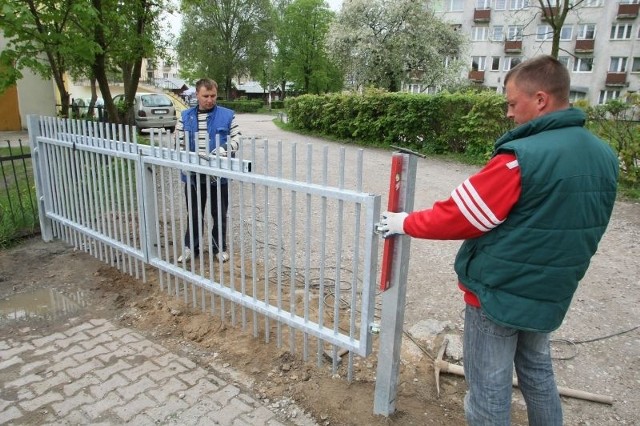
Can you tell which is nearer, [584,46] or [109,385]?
[109,385]

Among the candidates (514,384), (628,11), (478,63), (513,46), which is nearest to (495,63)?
(478,63)

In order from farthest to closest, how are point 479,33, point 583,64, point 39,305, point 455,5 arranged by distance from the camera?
point 455,5
point 479,33
point 583,64
point 39,305

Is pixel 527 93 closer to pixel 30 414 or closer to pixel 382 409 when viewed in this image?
pixel 382 409

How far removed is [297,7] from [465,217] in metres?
51.5

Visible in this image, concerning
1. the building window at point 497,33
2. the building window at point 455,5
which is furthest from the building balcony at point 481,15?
the building window at point 455,5

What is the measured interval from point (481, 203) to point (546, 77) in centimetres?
54

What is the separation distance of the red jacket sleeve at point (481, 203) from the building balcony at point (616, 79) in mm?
44216

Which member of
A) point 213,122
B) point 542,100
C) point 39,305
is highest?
point 542,100

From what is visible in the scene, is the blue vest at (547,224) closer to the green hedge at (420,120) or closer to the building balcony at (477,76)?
the green hedge at (420,120)

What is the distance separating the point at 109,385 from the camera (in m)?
2.95

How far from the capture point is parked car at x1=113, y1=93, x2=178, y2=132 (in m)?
17.7

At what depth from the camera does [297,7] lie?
48.6m

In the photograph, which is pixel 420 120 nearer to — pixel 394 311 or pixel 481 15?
pixel 394 311

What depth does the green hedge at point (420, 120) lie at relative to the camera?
11.3 metres
